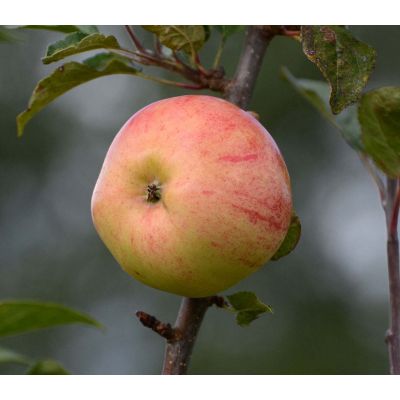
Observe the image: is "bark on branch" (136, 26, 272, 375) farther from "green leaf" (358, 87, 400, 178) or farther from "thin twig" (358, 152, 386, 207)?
"thin twig" (358, 152, 386, 207)

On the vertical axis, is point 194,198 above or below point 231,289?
above

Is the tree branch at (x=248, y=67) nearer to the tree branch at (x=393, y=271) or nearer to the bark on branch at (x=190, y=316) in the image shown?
the bark on branch at (x=190, y=316)

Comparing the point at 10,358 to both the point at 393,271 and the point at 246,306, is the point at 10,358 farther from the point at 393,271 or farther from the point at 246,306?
the point at 393,271

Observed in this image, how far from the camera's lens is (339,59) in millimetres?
915

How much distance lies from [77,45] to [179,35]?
0.46 ft

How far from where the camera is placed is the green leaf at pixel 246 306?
92 centimetres

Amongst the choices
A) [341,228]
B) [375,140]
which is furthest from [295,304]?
[375,140]

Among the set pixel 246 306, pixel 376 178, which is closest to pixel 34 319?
pixel 246 306

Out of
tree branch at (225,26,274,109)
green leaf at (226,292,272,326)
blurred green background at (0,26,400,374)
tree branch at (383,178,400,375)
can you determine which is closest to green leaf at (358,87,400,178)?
tree branch at (383,178,400,375)

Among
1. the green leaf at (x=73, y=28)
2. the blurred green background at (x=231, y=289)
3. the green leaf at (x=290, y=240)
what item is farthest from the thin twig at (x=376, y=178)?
the blurred green background at (x=231, y=289)

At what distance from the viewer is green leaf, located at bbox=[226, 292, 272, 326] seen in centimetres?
Answer: 92

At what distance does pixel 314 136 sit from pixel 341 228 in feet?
1.58
